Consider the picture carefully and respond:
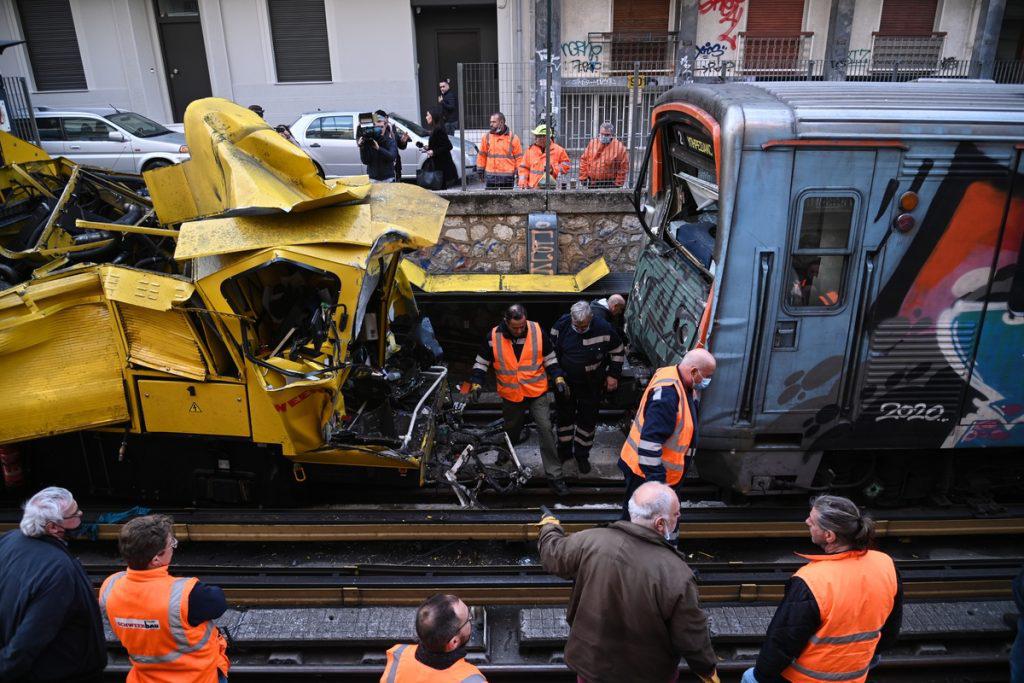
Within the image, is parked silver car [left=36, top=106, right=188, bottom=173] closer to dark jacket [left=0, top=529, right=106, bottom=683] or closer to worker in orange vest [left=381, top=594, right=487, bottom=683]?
dark jacket [left=0, top=529, right=106, bottom=683]

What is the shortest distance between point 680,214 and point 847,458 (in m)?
2.61

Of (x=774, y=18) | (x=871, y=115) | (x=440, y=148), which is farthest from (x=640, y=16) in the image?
(x=871, y=115)

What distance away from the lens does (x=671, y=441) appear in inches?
190

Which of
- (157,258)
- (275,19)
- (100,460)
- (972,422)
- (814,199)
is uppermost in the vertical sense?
(275,19)

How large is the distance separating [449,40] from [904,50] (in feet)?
37.0

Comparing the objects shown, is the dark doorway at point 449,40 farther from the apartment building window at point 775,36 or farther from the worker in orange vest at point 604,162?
the worker in orange vest at point 604,162

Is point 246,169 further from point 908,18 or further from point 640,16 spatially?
point 908,18

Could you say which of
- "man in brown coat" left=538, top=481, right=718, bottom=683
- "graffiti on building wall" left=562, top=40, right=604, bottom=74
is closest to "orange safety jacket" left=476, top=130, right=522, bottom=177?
"man in brown coat" left=538, top=481, right=718, bottom=683

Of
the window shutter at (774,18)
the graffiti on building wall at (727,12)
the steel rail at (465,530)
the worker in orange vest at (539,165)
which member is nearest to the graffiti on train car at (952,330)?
the steel rail at (465,530)

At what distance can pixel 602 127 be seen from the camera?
10.3 meters

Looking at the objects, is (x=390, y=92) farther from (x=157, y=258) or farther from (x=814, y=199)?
(x=814, y=199)

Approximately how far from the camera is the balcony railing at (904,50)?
17.8 m

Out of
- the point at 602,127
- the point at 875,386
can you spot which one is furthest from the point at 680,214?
the point at 602,127

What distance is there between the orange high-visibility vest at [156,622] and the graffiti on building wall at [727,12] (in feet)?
58.4
